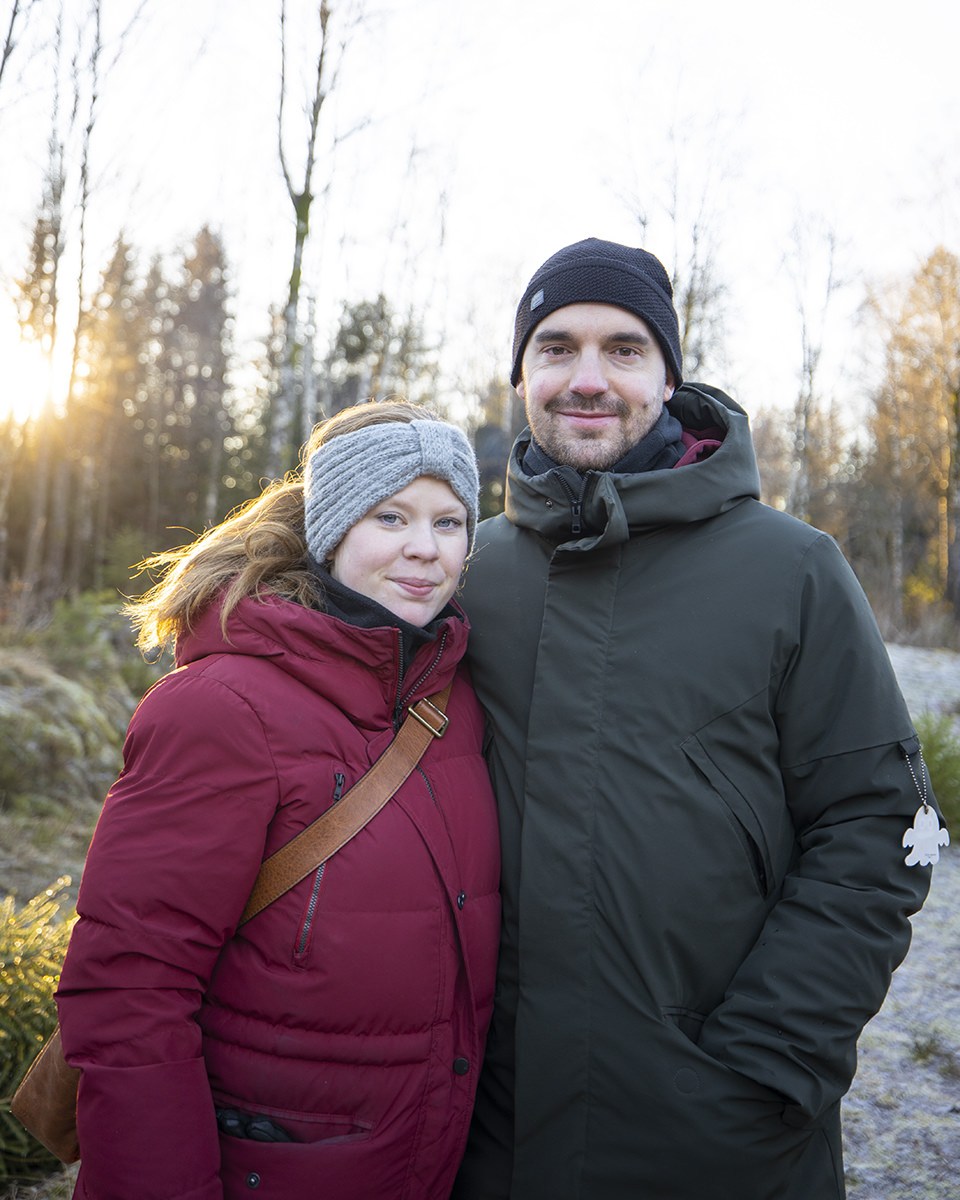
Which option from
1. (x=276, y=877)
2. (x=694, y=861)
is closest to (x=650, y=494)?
(x=694, y=861)

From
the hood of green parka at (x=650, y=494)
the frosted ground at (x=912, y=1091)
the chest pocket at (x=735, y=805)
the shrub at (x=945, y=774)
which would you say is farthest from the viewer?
the shrub at (x=945, y=774)

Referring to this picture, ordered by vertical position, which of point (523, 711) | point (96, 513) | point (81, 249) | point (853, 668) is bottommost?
point (523, 711)

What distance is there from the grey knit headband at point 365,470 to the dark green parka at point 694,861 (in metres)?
0.37

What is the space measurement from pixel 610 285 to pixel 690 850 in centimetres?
138

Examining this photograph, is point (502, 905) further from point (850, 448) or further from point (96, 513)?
point (850, 448)

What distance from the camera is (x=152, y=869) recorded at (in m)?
1.44

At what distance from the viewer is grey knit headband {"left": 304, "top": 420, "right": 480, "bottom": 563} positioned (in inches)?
73.7

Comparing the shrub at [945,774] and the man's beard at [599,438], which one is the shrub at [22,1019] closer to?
the man's beard at [599,438]

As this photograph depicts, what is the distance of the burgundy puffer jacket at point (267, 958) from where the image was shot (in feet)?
4.65

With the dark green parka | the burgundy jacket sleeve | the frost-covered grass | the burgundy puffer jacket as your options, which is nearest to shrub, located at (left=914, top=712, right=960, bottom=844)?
the frost-covered grass

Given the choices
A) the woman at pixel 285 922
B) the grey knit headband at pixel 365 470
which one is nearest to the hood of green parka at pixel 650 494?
the grey knit headband at pixel 365 470

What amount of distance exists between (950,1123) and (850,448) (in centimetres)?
3691

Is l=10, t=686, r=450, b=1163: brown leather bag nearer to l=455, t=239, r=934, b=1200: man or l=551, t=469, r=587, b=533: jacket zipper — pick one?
l=455, t=239, r=934, b=1200: man

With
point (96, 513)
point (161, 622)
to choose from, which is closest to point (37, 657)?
point (161, 622)
